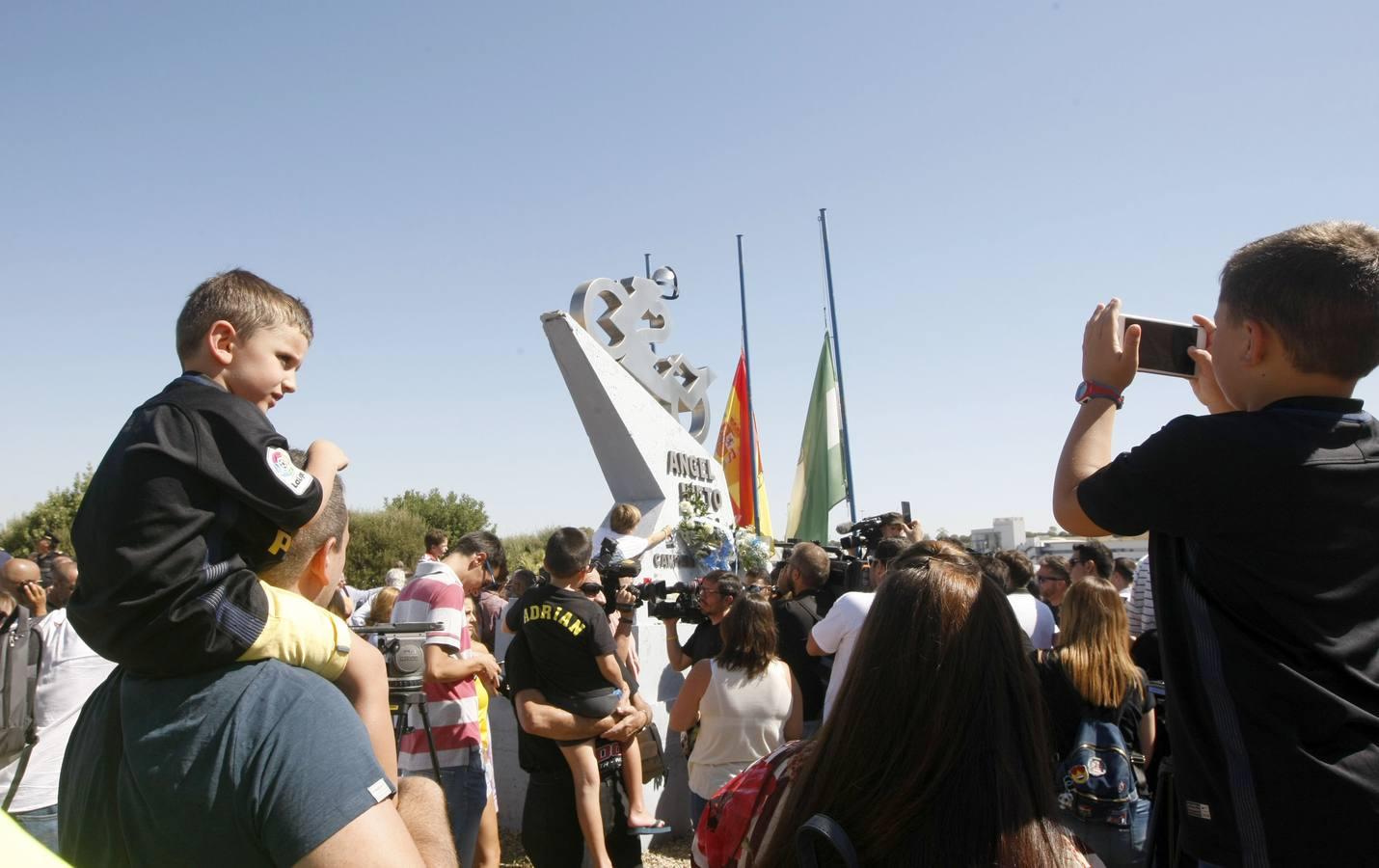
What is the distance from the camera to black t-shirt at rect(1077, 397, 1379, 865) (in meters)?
1.72

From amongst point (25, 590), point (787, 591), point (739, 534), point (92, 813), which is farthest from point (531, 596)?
point (739, 534)

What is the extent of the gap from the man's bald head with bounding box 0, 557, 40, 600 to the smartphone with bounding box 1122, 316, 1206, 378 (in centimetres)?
636

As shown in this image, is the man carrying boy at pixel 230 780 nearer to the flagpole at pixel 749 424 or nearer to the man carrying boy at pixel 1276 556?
the man carrying boy at pixel 1276 556

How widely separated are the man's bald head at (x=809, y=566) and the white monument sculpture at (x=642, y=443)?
6.22ft

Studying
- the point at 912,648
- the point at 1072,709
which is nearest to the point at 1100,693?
the point at 1072,709

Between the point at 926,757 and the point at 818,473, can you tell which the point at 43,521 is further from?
the point at 926,757

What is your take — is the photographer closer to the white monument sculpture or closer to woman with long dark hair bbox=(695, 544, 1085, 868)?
the white monument sculpture

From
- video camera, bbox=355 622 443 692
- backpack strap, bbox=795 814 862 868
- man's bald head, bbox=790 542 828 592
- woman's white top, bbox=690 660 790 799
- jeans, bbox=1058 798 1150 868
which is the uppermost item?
backpack strap, bbox=795 814 862 868

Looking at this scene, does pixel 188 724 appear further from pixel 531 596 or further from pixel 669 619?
pixel 669 619

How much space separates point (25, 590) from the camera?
19.1 feet

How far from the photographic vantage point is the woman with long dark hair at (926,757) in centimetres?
157

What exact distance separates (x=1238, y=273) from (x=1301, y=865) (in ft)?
3.89

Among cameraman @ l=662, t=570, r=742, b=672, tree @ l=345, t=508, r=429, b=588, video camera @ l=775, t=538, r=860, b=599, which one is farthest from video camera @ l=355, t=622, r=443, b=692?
tree @ l=345, t=508, r=429, b=588

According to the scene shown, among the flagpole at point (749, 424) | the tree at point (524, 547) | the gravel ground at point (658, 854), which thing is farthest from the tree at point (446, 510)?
the gravel ground at point (658, 854)
